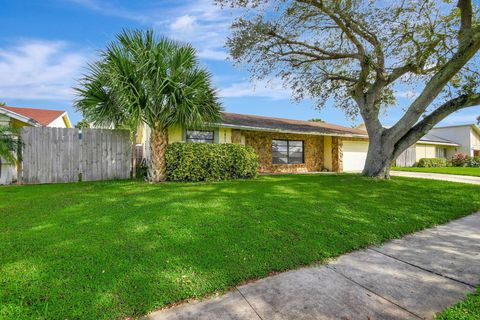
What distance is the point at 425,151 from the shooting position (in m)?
24.3

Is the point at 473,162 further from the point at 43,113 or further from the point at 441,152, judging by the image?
the point at 43,113

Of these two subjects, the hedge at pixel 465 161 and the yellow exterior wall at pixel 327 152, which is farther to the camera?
the hedge at pixel 465 161

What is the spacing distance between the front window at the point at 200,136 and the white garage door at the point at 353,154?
10129 millimetres

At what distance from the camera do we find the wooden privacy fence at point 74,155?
867 centimetres

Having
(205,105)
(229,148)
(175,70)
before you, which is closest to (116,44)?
(175,70)

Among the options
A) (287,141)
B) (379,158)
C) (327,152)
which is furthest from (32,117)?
(379,158)

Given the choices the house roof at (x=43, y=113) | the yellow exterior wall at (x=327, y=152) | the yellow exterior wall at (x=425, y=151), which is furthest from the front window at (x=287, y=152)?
the yellow exterior wall at (x=425, y=151)

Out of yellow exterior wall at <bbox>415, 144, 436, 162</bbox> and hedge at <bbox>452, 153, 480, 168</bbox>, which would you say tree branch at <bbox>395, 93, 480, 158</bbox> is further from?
hedge at <bbox>452, 153, 480, 168</bbox>

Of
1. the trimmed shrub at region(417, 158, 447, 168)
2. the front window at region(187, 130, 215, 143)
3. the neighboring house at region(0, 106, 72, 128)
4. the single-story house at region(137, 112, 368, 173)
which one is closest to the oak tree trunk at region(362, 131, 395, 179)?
the single-story house at region(137, 112, 368, 173)

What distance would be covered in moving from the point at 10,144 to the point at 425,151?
1232 inches

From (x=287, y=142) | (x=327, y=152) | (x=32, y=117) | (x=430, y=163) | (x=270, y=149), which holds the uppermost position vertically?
(x=32, y=117)

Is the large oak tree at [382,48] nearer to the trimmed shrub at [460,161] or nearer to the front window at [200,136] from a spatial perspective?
the front window at [200,136]

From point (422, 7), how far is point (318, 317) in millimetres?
11502

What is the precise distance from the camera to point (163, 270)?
8.95 feet
